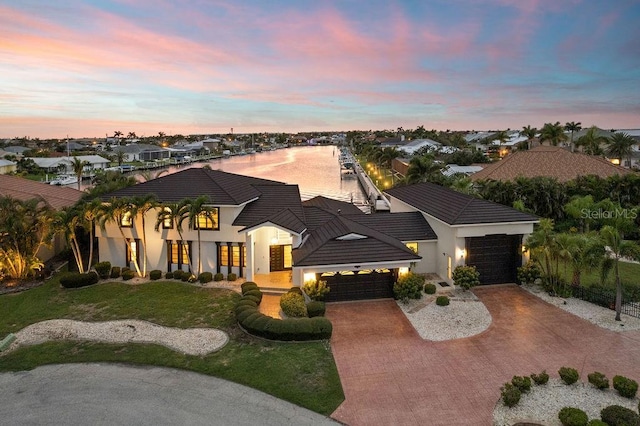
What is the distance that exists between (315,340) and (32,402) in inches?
422

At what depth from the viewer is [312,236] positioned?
27.1m

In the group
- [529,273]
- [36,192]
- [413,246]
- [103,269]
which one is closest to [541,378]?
[529,273]

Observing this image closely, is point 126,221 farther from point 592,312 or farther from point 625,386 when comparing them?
point 592,312

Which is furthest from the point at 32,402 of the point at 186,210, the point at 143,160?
the point at 143,160

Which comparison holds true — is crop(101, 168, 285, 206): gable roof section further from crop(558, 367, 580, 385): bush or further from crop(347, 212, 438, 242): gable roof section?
crop(558, 367, 580, 385): bush

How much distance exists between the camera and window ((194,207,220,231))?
27203 millimetres

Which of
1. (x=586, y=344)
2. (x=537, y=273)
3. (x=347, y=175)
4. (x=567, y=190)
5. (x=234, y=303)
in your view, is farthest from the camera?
(x=347, y=175)

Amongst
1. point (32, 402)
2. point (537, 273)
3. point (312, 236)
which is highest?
point (312, 236)

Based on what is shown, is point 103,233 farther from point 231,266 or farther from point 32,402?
point 32,402

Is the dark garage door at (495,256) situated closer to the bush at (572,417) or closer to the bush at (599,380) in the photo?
the bush at (599,380)

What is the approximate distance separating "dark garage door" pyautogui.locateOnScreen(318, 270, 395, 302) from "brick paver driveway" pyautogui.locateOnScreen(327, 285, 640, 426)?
149cm

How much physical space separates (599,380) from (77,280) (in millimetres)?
27134

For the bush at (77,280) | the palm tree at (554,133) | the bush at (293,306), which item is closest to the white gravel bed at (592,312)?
the bush at (293,306)

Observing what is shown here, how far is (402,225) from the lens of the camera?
95.3 ft
